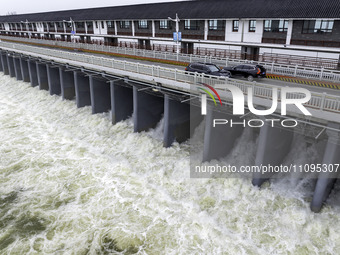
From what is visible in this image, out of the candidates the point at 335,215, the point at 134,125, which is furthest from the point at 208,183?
the point at 134,125

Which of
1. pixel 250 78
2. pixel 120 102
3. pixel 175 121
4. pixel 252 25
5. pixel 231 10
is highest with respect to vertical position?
pixel 231 10

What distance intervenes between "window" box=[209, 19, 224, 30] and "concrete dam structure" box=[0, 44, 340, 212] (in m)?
17.8

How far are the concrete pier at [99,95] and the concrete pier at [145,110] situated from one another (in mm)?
7501

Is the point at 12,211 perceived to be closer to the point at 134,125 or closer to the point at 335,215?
the point at 134,125

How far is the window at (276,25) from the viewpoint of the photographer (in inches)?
1251

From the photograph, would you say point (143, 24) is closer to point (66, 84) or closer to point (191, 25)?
point (191, 25)

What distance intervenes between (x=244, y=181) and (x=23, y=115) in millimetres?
29579

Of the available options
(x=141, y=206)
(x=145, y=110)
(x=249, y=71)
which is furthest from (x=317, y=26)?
(x=141, y=206)

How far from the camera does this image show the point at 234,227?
15.5m

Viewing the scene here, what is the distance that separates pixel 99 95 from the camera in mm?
31156

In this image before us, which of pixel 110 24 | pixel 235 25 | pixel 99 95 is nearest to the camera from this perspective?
pixel 99 95

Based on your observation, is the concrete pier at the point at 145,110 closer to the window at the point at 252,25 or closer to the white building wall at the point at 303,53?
the white building wall at the point at 303,53

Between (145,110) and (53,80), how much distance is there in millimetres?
20605

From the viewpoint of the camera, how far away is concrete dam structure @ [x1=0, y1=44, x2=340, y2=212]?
14.3 m
